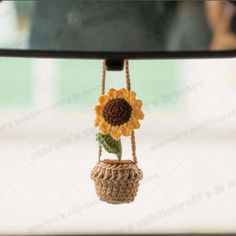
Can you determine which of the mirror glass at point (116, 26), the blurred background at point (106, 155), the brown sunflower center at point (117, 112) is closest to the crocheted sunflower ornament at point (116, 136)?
the brown sunflower center at point (117, 112)

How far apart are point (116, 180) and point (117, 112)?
210 millimetres

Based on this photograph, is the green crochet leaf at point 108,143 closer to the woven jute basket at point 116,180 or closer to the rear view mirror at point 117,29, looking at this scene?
the woven jute basket at point 116,180

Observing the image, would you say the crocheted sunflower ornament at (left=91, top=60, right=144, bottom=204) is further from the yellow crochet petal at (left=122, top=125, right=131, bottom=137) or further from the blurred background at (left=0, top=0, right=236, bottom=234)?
the blurred background at (left=0, top=0, right=236, bottom=234)

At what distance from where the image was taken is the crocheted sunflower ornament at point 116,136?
0.90 metres

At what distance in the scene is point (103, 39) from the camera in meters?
0.53

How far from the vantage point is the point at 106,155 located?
1.93 metres

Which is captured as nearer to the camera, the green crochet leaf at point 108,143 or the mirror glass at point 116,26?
the mirror glass at point 116,26

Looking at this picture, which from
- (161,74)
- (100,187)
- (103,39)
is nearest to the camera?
(103,39)

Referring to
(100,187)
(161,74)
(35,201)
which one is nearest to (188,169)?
(161,74)

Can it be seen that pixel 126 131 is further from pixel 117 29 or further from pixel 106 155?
pixel 106 155

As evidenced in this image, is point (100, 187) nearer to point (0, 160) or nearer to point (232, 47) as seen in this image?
point (232, 47)

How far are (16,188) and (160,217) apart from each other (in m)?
0.51

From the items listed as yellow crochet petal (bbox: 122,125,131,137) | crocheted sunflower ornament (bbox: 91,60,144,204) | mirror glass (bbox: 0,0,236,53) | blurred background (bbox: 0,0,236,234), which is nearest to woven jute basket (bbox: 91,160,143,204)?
crocheted sunflower ornament (bbox: 91,60,144,204)

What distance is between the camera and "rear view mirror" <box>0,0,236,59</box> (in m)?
0.52
